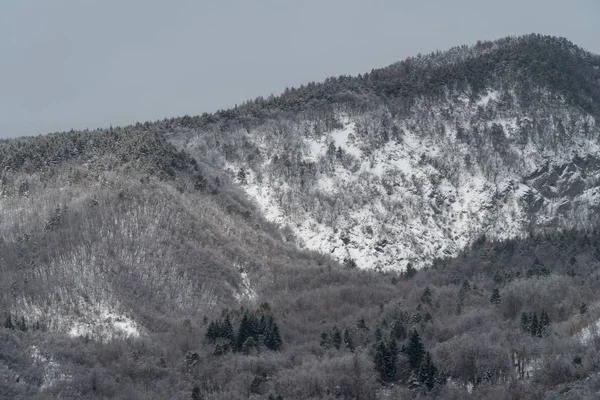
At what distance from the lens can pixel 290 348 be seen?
114 meters

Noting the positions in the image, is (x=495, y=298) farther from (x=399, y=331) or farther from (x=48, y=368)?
(x=48, y=368)

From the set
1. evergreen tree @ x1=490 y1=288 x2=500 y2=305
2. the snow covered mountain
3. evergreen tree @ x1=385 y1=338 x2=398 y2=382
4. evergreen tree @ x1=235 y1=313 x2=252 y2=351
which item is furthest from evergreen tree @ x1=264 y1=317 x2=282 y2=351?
the snow covered mountain

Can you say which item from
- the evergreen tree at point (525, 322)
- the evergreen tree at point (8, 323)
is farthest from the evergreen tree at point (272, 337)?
the evergreen tree at point (8, 323)

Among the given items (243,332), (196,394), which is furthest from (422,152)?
(196,394)

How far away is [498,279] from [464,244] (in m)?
23.0

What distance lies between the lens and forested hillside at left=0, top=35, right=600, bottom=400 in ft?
340

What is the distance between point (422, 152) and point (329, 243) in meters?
30.7

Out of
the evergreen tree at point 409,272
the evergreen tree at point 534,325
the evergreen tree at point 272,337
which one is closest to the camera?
the evergreen tree at point 534,325

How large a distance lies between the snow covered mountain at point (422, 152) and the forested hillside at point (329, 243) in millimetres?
376

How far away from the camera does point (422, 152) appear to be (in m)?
169

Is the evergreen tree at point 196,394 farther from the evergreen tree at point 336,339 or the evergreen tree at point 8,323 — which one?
the evergreen tree at point 8,323

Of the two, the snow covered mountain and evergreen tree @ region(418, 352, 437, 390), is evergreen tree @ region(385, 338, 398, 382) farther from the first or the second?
the snow covered mountain

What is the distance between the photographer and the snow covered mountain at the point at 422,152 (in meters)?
153

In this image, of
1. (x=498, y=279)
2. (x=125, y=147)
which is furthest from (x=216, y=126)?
(x=498, y=279)
